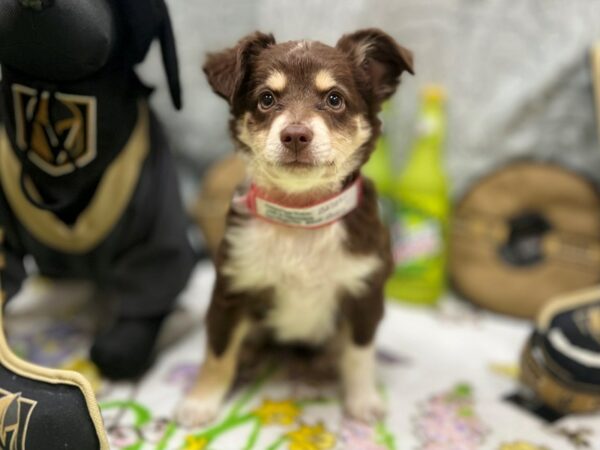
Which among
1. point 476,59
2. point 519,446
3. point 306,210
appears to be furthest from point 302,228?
point 476,59

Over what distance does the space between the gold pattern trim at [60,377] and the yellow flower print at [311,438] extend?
31cm

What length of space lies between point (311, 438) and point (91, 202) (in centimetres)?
59

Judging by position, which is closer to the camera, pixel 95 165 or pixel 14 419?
Result: pixel 14 419

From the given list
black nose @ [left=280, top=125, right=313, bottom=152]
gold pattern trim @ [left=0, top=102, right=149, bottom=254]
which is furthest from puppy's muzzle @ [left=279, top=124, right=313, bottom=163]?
gold pattern trim @ [left=0, top=102, right=149, bottom=254]

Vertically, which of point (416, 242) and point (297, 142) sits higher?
point (297, 142)

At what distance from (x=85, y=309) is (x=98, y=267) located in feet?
0.73

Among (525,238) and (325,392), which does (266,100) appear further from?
(525,238)

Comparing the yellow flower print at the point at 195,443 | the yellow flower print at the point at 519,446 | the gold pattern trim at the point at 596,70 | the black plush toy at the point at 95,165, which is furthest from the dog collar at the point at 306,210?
the gold pattern trim at the point at 596,70

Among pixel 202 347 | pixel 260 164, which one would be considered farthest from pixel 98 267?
pixel 260 164

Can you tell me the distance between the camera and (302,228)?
1.02 m

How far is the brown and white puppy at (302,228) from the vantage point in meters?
0.92

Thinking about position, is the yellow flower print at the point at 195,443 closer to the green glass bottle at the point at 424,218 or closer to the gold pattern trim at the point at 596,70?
the green glass bottle at the point at 424,218

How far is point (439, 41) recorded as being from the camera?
61.0 inches

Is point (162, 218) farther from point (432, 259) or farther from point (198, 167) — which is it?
point (432, 259)
